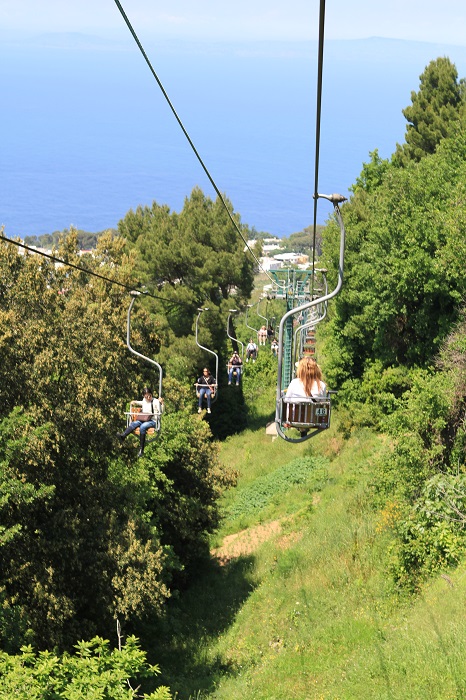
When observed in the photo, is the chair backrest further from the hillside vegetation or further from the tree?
the tree

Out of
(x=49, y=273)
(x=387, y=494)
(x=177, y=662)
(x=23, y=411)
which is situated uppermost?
(x=49, y=273)

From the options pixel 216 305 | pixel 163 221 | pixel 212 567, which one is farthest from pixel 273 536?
pixel 163 221

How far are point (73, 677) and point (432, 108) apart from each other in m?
46.9

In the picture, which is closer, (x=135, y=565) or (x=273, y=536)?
(x=135, y=565)

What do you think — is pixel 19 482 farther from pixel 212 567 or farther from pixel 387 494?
pixel 212 567

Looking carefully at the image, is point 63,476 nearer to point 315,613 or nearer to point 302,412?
point 315,613

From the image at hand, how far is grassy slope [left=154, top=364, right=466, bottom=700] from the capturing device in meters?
14.5

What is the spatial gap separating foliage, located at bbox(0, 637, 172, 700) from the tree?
42.3 m

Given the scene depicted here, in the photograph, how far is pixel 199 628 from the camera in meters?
22.8

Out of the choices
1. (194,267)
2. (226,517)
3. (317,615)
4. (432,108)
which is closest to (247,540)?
(226,517)

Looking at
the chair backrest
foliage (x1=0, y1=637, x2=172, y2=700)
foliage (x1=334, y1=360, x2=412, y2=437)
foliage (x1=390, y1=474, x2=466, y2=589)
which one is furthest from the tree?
the chair backrest

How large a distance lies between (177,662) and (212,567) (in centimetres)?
629

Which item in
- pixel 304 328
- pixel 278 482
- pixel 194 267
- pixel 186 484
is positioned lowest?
pixel 278 482

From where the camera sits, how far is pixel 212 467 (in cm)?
2767
